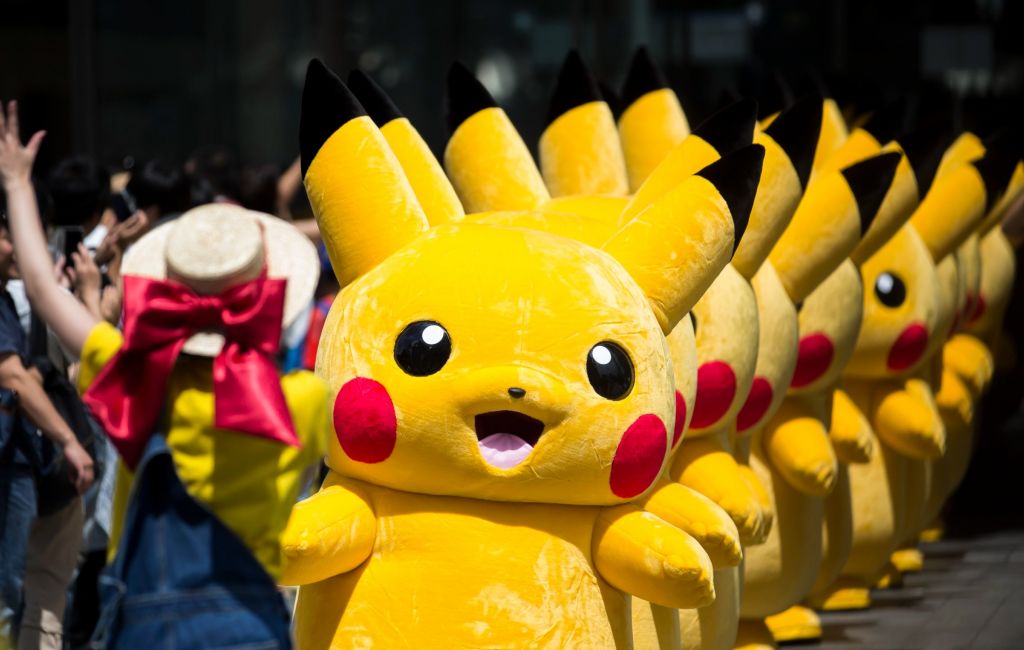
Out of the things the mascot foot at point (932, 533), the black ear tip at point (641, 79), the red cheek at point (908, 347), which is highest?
the black ear tip at point (641, 79)

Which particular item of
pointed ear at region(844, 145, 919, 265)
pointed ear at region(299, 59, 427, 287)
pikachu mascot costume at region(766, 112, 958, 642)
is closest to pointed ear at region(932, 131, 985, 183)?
pikachu mascot costume at region(766, 112, 958, 642)

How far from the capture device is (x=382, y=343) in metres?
4.14

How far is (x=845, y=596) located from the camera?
783cm

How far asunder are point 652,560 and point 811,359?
239cm

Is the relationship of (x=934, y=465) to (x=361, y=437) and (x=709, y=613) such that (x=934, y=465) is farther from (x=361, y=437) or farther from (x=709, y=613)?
(x=361, y=437)

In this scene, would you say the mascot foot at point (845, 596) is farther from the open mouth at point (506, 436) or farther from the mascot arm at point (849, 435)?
the open mouth at point (506, 436)

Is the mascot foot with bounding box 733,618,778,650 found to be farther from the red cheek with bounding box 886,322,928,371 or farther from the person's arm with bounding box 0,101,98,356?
the person's arm with bounding box 0,101,98,356

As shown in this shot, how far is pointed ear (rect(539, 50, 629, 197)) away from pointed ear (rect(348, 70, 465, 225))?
44.0 inches

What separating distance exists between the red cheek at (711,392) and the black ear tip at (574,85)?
132 cm

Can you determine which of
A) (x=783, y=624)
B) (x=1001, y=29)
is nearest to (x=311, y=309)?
(x=783, y=624)

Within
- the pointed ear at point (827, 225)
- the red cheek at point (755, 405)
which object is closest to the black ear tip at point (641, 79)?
the pointed ear at point (827, 225)

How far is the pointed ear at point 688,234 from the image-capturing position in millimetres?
4414

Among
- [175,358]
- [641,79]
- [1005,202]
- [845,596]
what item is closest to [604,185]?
[641,79]

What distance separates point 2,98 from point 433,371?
11.5 m
